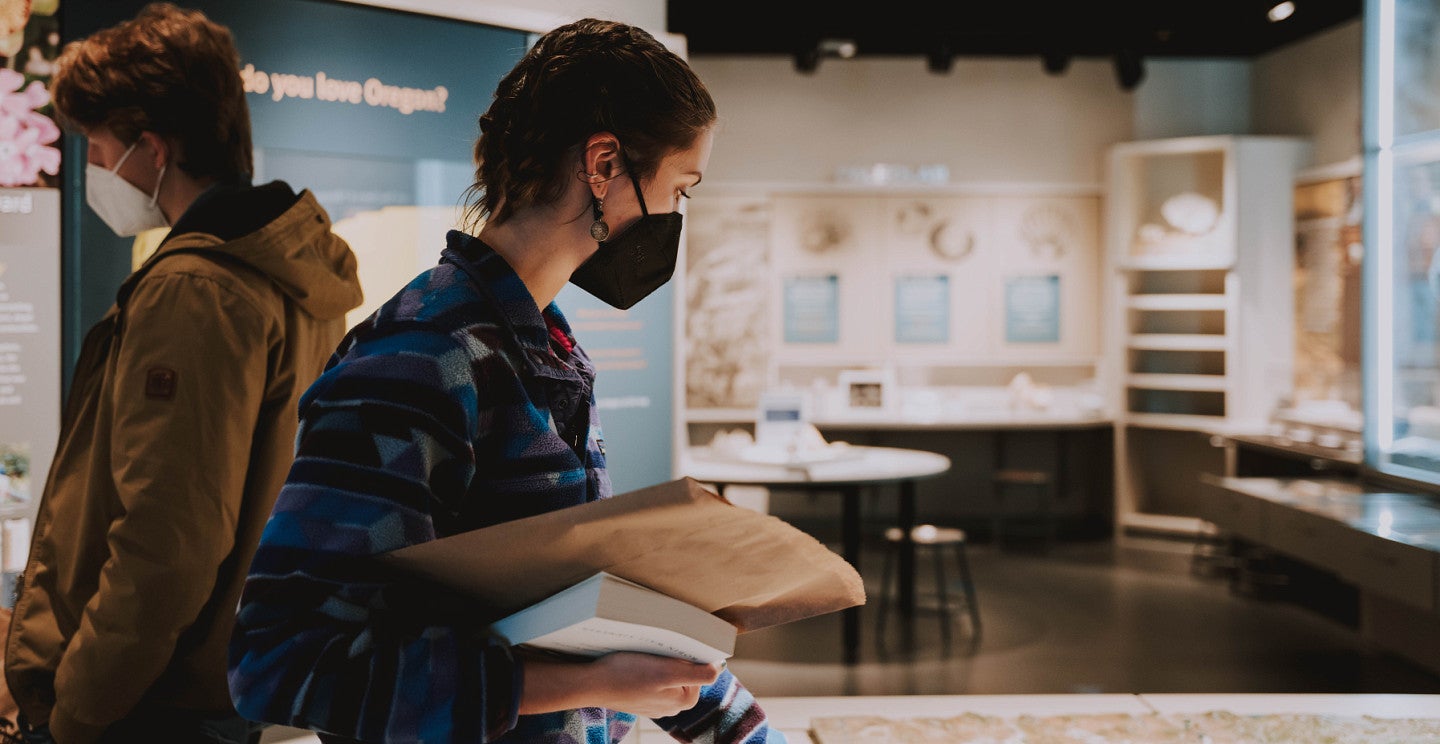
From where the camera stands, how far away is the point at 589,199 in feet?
3.28

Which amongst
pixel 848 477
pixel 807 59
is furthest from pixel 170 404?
pixel 807 59

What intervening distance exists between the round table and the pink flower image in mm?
2840

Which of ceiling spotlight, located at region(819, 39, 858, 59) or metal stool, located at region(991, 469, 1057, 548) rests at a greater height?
ceiling spotlight, located at region(819, 39, 858, 59)

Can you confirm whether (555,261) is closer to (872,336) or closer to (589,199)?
(589,199)

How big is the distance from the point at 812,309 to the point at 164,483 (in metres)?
7.45

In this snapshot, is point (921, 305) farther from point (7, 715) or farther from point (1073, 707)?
point (7, 715)

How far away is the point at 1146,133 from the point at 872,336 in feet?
8.63

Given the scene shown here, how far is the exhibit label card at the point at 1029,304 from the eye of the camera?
8.65 meters

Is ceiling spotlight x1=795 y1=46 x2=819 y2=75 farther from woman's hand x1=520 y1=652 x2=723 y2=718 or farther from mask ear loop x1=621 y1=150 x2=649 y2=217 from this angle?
woman's hand x1=520 y1=652 x2=723 y2=718

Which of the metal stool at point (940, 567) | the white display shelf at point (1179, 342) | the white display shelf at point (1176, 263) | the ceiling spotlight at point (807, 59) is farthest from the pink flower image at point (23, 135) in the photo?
the white display shelf at point (1179, 342)

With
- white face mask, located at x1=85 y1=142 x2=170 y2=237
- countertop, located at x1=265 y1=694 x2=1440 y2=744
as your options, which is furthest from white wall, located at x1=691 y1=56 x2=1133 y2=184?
white face mask, located at x1=85 y1=142 x2=170 y2=237

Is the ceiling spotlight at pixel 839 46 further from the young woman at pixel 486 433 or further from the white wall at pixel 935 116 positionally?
the young woman at pixel 486 433

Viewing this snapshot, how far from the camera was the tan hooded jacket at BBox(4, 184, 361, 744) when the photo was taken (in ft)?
4.32

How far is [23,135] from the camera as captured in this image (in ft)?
9.11
